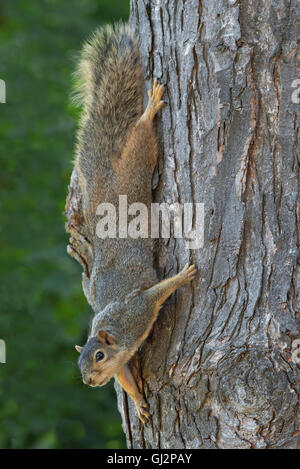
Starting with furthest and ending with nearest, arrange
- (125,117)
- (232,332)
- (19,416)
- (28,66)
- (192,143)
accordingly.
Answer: (28,66) → (19,416) → (125,117) → (192,143) → (232,332)

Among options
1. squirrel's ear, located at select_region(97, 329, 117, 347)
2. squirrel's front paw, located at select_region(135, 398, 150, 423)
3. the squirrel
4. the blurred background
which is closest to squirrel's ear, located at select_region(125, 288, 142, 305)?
the squirrel

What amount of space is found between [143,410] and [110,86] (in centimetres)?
141

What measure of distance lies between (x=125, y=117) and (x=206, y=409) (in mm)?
1287

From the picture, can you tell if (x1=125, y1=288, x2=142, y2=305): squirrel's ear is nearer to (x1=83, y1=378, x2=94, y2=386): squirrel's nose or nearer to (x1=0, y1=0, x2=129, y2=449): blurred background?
(x1=83, y1=378, x2=94, y2=386): squirrel's nose

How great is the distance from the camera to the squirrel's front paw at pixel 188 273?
7.27ft

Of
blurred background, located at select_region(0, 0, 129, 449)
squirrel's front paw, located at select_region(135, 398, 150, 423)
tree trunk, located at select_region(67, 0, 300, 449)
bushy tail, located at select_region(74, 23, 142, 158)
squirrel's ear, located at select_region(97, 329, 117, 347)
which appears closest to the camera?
tree trunk, located at select_region(67, 0, 300, 449)

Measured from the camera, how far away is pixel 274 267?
2.10 m

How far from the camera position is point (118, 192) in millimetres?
2521

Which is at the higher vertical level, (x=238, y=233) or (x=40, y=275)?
(x=238, y=233)

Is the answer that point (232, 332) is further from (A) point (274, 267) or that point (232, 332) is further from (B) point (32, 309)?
(B) point (32, 309)

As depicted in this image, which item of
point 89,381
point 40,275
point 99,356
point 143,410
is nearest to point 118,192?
point 99,356

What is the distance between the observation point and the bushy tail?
2.59 meters

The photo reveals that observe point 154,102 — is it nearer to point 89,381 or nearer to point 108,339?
point 108,339
